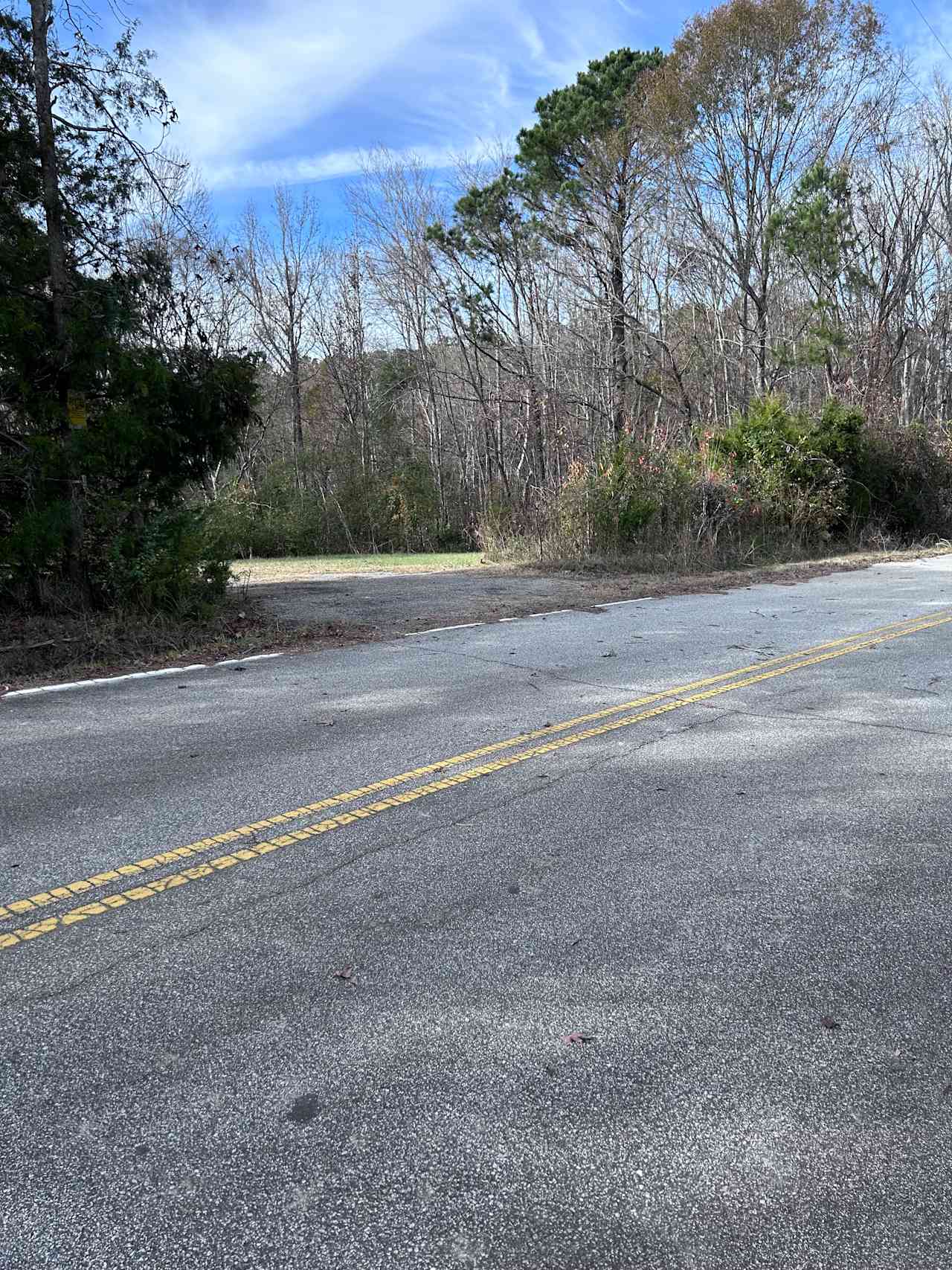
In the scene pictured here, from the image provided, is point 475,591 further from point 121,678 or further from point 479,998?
point 479,998

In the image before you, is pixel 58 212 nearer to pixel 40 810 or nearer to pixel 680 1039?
pixel 40 810

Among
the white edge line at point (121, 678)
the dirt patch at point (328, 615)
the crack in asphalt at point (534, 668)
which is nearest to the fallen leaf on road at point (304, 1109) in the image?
the crack in asphalt at point (534, 668)

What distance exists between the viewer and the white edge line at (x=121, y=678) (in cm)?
734

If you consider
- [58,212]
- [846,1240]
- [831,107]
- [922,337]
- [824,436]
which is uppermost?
[831,107]

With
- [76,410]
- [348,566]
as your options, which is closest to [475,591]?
[76,410]

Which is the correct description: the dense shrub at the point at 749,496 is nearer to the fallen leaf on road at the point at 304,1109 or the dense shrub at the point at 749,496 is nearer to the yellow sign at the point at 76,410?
the yellow sign at the point at 76,410

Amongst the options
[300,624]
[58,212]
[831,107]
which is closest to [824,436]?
[831,107]

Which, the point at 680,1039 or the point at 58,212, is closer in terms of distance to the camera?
the point at 680,1039

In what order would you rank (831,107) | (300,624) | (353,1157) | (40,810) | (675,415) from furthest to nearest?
(675,415)
(831,107)
(300,624)
(40,810)
(353,1157)

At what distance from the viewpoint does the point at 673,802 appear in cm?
455

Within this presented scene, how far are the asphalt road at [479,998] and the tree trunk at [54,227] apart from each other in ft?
14.0

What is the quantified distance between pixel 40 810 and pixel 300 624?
6.31 m

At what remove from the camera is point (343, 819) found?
4355 mm

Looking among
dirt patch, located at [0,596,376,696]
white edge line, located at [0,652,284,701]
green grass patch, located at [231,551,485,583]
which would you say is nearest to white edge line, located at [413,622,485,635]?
dirt patch, located at [0,596,376,696]
